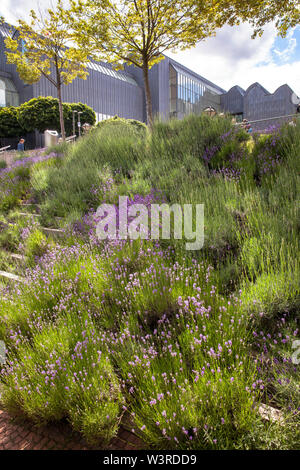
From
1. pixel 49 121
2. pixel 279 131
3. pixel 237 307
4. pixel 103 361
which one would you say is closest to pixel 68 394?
pixel 103 361

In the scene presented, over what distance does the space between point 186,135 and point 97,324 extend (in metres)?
4.89

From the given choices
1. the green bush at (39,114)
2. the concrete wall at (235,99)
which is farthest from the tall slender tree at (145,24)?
the concrete wall at (235,99)

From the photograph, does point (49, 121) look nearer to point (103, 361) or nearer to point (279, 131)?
point (279, 131)

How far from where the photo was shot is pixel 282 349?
5.91 ft

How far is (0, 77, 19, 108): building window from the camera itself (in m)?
35.6

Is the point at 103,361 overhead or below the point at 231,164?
below

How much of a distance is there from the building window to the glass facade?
80.8 ft

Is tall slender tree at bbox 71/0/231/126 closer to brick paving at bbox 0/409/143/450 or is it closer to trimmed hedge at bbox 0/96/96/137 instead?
brick paving at bbox 0/409/143/450

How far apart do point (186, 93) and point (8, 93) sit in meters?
32.3

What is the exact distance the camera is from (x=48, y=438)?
1777 mm

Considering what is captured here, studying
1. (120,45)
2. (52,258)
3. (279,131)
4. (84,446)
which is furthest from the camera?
(120,45)

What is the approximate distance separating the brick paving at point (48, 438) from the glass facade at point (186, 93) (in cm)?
5190

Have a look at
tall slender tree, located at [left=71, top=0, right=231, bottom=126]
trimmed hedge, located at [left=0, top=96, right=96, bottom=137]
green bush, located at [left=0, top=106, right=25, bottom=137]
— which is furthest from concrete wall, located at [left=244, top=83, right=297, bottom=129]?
tall slender tree, located at [left=71, top=0, right=231, bottom=126]

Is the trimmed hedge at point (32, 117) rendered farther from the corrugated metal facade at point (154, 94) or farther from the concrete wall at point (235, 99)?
the concrete wall at point (235, 99)
